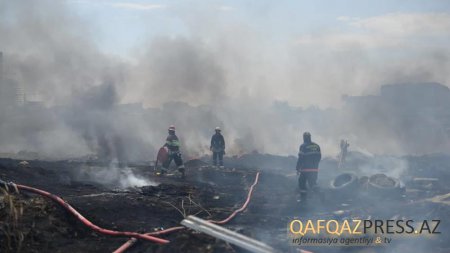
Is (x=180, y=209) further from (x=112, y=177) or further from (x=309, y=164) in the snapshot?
(x=112, y=177)

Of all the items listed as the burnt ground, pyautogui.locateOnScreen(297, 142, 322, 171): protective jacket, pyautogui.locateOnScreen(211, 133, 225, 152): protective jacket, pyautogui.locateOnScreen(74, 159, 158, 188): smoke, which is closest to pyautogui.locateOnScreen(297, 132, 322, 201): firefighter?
pyautogui.locateOnScreen(297, 142, 322, 171): protective jacket

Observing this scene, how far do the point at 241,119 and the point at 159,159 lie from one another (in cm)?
1920

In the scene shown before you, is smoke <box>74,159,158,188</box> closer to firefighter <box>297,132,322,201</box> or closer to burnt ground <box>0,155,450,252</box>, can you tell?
burnt ground <box>0,155,450,252</box>

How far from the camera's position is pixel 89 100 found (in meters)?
27.3

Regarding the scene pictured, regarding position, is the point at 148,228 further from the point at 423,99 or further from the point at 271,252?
the point at 423,99

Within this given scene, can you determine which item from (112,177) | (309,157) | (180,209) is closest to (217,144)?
(112,177)

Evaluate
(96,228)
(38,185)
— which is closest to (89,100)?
(38,185)

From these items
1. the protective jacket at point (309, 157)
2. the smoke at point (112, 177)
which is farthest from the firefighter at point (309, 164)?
the smoke at point (112, 177)

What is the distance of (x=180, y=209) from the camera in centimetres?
855

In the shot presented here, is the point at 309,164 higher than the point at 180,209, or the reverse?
the point at 309,164

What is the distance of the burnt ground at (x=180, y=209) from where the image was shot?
5.78m

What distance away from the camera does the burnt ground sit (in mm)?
5781

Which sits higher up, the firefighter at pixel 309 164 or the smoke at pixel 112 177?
the firefighter at pixel 309 164

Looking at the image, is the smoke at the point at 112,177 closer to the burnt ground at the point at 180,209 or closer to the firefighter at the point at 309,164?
the burnt ground at the point at 180,209
